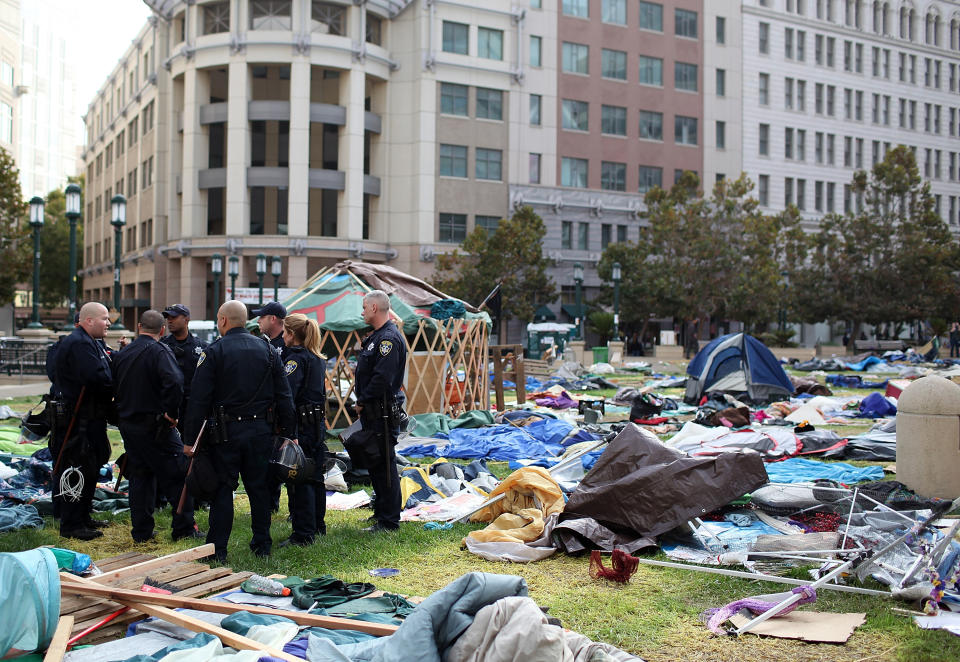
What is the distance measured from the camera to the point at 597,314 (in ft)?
123

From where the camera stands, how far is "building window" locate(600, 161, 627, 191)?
4419 cm

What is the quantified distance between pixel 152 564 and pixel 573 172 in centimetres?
4054

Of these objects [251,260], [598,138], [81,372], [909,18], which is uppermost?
[909,18]

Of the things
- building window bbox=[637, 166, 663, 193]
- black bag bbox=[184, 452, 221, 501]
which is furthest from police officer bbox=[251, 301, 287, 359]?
building window bbox=[637, 166, 663, 193]

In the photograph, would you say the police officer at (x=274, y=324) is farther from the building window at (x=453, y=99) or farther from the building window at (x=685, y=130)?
the building window at (x=685, y=130)

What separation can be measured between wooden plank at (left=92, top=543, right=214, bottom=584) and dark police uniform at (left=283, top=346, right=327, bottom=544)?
751mm

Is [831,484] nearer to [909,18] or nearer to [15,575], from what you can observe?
[15,575]

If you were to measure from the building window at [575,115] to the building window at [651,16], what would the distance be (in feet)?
20.1

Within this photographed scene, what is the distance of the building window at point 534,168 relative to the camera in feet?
→ 138

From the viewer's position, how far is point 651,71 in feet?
149

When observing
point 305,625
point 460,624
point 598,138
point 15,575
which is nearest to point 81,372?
point 15,575

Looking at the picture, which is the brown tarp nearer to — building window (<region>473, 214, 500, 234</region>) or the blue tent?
the blue tent

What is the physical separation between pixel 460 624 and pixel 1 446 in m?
8.20

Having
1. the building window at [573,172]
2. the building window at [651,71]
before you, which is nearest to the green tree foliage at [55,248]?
the building window at [573,172]
